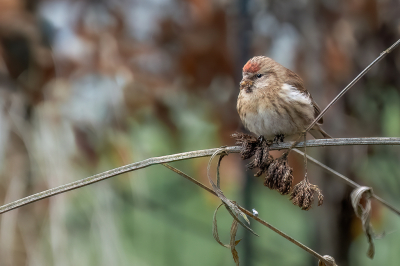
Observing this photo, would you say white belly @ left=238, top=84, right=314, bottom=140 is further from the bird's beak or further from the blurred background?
the blurred background

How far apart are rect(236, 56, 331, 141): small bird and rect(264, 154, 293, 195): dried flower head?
31.1 inches

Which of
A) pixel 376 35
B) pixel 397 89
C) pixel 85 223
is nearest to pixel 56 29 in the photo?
pixel 85 223

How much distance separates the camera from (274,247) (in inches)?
117

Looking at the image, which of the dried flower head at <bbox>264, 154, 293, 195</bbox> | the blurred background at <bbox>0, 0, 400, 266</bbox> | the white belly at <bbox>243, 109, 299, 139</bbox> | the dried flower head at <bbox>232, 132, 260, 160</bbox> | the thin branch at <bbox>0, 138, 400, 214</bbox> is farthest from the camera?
the blurred background at <bbox>0, 0, 400, 266</bbox>

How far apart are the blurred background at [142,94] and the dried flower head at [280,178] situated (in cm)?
96

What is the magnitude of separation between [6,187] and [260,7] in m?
1.67

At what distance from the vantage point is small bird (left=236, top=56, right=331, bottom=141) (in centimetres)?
181

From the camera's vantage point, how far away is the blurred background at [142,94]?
191 cm

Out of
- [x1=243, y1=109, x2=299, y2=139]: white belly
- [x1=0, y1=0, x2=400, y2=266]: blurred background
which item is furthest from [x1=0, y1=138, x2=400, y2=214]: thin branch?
[x1=0, y1=0, x2=400, y2=266]: blurred background

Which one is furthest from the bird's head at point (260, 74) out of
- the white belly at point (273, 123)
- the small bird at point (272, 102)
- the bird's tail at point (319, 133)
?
the bird's tail at point (319, 133)

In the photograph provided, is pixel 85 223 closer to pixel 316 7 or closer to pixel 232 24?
pixel 232 24

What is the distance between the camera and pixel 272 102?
184 cm

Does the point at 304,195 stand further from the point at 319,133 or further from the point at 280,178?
the point at 319,133

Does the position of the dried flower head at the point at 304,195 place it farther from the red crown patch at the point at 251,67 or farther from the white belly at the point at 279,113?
the red crown patch at the point at 251,67
